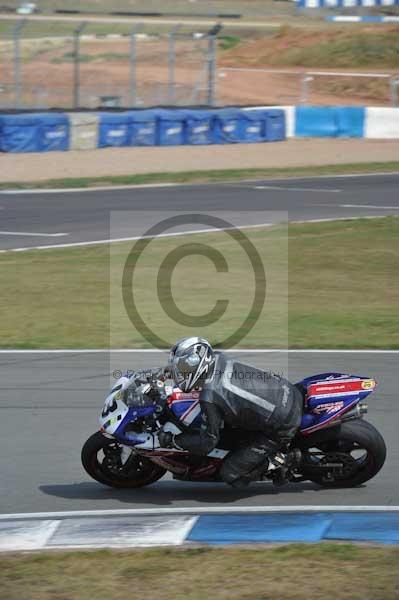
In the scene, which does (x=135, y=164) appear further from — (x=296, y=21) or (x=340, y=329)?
(x=296, y=21)

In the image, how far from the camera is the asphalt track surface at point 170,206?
20078 mm

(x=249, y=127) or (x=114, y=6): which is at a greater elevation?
(x=114, y=6)

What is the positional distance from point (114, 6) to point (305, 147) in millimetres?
36674

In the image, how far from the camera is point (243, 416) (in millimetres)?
7445

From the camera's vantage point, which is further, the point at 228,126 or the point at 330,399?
the point at 228,126

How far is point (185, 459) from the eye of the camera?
761cm

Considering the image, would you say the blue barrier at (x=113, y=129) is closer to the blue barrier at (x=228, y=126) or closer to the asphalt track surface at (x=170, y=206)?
the blue barrier at (x=228, y=126)

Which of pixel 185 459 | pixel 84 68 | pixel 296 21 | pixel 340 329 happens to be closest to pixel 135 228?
pixel 340 329

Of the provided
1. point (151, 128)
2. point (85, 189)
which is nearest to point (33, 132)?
point (151, 128)

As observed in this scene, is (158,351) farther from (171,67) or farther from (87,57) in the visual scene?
(87,57)

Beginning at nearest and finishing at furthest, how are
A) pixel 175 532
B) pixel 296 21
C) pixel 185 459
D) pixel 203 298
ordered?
pixel 175 532
pixel 185 459
pixel 203 298
pixel 296 21

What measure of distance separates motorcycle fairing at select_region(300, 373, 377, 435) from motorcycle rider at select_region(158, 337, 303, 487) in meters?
0.11

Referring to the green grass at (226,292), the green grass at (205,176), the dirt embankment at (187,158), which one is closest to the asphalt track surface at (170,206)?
the green grass at (205,176)

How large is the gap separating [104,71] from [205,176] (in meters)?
13.9
